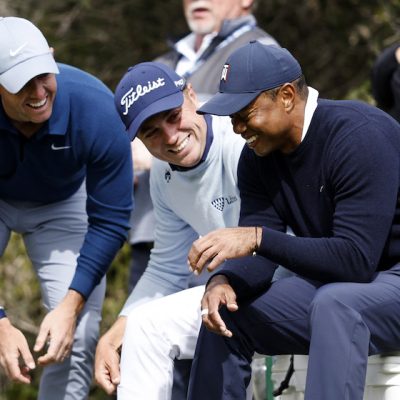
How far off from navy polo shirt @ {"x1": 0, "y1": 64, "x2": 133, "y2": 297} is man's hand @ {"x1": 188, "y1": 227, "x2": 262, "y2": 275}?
3.80ft

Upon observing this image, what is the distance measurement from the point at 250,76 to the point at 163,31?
499 centimetres

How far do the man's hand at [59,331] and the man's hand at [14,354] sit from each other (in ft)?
0.19

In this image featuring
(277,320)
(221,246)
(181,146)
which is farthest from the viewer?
(181,146)

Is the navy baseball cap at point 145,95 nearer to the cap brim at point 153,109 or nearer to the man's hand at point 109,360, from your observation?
the cap brim at point 153,109

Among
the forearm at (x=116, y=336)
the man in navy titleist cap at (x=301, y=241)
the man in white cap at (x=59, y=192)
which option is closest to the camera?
the man in navy titleist cap at (x=301, y=241)

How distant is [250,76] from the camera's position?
13.5ft

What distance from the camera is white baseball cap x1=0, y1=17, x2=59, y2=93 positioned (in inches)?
185

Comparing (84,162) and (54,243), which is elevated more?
(84,162)

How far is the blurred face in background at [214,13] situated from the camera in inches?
249

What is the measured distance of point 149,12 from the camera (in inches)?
357

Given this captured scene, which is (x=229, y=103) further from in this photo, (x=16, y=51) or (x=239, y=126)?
(x=16, y=51)

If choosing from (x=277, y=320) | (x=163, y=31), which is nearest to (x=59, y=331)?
(x=277, y=320)

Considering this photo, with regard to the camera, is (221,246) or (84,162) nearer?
(221,246)

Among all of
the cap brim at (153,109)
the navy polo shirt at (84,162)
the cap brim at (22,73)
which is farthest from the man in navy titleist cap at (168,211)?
the cap brim at (22,73)
